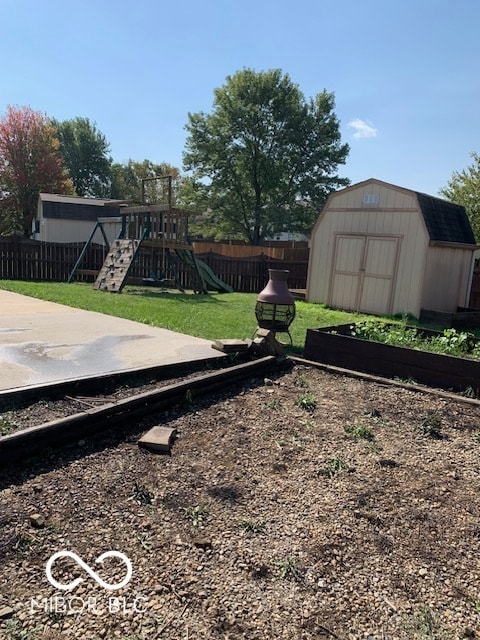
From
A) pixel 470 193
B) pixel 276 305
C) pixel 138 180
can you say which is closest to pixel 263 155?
pixel 470 193

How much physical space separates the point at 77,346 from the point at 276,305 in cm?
255

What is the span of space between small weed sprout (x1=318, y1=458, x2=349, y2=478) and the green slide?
1181 centimetres

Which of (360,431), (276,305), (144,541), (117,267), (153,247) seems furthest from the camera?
(153,247)

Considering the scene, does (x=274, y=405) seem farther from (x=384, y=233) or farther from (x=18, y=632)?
(x=384, y=233)

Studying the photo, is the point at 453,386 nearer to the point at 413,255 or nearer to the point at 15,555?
the point at 15,555

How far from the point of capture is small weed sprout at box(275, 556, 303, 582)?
2029mm

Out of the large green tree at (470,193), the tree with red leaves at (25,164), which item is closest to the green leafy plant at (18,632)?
the large green tree at (470,193)

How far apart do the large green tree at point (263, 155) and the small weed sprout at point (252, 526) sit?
30.6 metres

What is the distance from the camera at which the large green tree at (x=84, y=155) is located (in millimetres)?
45125

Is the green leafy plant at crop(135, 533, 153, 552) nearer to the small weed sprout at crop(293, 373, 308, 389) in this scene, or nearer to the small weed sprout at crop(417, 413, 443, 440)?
the small weed sprout at crop(417, 413, 443, 440)

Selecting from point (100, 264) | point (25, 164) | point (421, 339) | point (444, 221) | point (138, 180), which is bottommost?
point (421, 339)

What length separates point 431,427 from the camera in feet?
12.3

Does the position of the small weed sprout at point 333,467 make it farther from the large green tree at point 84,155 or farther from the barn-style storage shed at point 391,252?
the large green tree at point 84,155

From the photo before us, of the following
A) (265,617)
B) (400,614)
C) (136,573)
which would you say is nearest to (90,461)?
(136,573)
